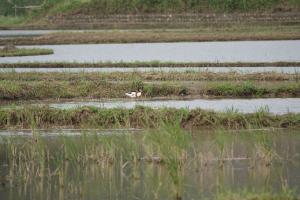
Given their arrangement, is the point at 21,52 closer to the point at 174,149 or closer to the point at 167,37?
the point at 167,37

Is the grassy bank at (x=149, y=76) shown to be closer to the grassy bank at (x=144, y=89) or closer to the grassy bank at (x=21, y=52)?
the grassy bank at (x=144, y=89)

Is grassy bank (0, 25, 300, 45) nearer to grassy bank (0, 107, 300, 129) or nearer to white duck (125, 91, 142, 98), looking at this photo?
white duck (125, 91, 142, 98)

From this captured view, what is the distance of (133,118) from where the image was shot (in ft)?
45.1

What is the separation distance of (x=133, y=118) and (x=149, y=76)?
5285 mm

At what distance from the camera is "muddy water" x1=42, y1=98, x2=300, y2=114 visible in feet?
48.6

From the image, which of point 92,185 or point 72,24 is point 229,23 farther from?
point 92,185

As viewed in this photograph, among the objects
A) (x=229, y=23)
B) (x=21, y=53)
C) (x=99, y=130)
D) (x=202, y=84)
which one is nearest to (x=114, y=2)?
(x=229, y=23)

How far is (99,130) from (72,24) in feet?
106

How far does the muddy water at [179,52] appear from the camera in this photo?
2398 cm

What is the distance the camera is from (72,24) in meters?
44.7

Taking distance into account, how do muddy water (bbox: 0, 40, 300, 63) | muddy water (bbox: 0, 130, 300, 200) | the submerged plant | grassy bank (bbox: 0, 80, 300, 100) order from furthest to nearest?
muddy water (bbox: 0, 40, 300, 63), grassy bank (bbox: 0, 80, 300, 100), muddy water (bbox: 0, 130, 300, 200), the submerged plant

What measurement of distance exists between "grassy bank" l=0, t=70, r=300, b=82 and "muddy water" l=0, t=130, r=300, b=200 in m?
6.67

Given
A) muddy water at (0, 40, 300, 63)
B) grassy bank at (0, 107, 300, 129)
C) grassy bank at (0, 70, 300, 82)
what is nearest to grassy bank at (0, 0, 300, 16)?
muddy water at (0, 40, 300, 63)

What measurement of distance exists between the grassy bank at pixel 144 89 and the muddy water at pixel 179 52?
5.74 meters
